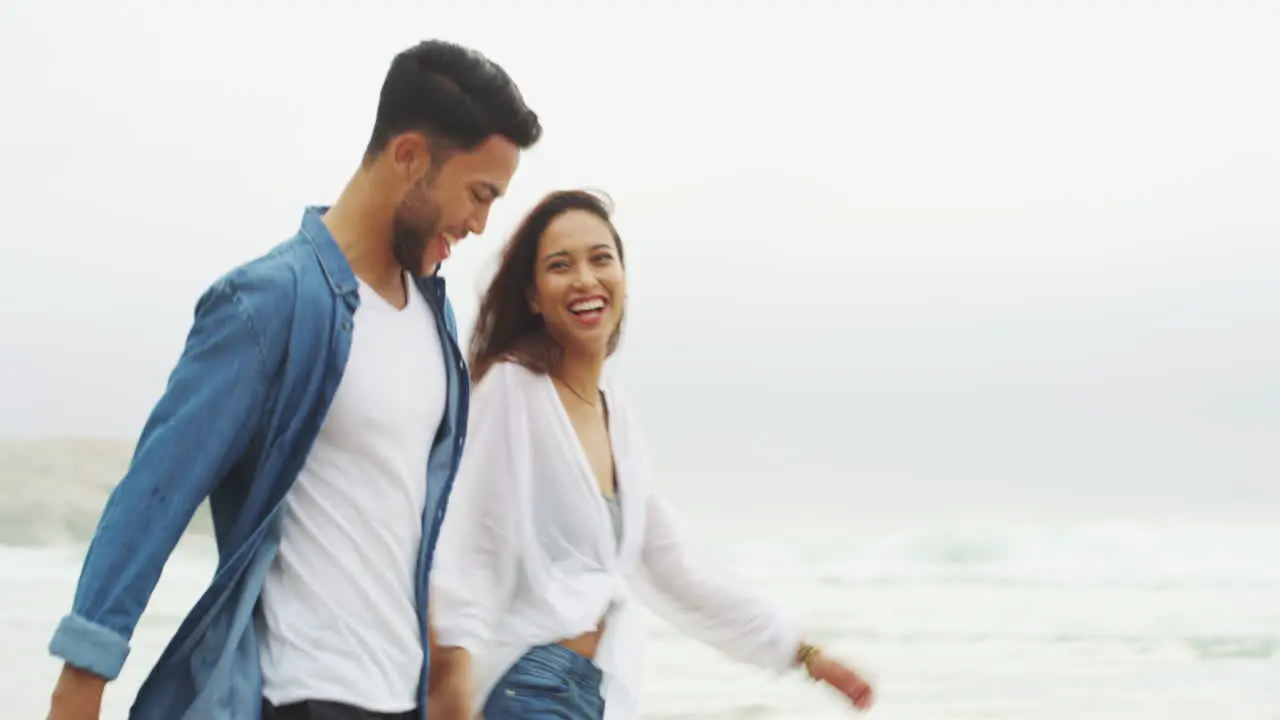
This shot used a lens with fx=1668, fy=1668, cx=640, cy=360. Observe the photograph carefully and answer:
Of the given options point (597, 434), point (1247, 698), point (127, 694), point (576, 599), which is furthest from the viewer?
point (1247, 698)

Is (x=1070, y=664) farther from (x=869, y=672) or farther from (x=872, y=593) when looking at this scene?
(x=869, y=672)

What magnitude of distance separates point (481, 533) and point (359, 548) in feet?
2.53

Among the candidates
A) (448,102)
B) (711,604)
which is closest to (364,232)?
(448,102)

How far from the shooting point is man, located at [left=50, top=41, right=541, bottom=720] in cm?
161

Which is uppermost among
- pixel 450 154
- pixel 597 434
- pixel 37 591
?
pixel 450 154

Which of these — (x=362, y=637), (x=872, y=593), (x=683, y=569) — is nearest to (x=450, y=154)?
(x=362, y=637)

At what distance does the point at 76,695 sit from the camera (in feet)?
5.02

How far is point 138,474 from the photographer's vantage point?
1.61 meters

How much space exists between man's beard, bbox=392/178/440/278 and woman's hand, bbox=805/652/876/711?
123 cm

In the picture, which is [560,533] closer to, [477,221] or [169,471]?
[477,221]

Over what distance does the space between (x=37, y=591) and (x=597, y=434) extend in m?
9.56

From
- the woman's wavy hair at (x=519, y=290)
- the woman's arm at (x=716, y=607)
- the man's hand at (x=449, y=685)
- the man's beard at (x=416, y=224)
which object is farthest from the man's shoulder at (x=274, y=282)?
the woman's arm at (x=716, y=607)

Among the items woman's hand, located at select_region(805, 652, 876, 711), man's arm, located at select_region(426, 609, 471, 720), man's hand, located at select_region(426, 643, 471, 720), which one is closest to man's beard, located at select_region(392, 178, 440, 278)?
man's arm, located at select_region(426, 609, 471, 720)

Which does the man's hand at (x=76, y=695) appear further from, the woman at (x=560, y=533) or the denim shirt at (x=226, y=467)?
the woman at (x=560, y=533)
